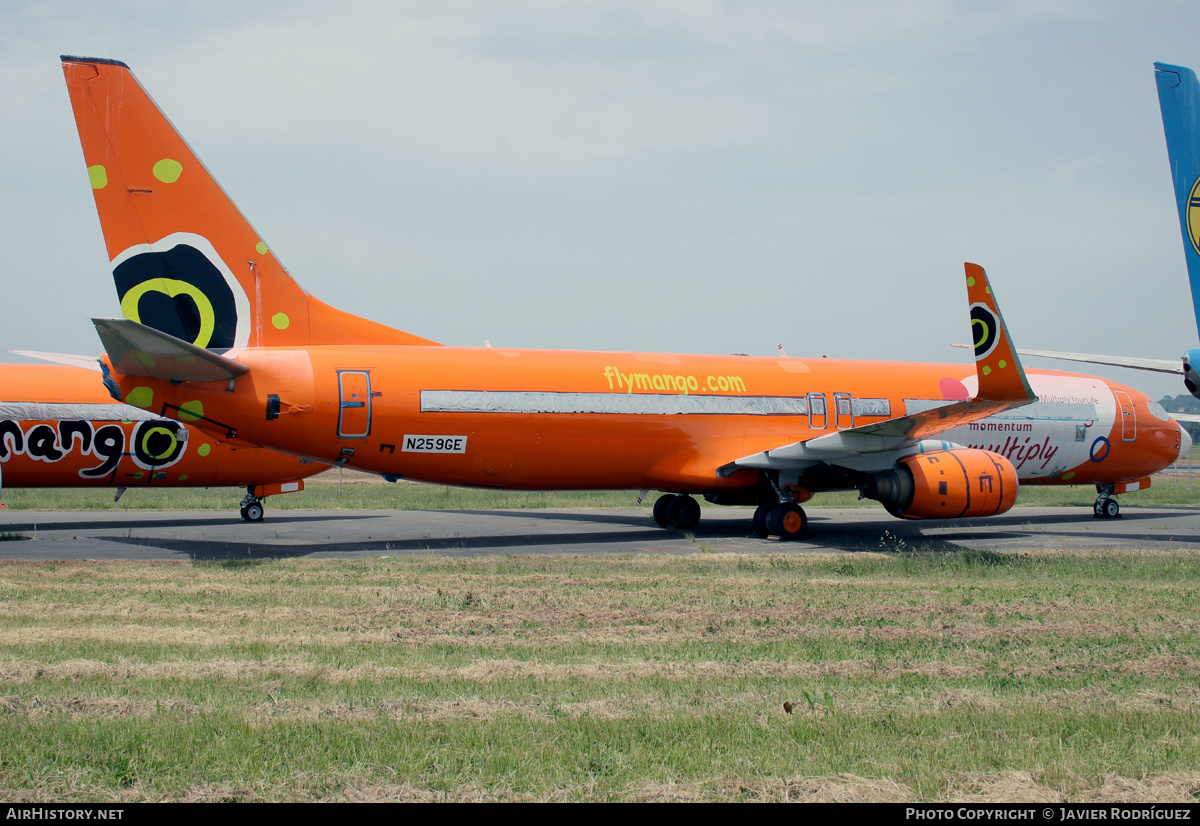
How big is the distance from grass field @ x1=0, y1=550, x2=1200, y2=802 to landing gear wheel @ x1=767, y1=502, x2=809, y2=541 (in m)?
5.97

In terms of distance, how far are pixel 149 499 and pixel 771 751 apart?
95.4 feet

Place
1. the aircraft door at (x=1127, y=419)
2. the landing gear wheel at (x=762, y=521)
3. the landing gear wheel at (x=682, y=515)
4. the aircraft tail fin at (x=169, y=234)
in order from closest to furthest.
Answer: the aircraft tail fin at (x=169, y=234) < the landing gear wheel at (x=762, y=521) < the landing gear wheel at (x=682, y=515) < the aircraft door at (x=1127, y=419)

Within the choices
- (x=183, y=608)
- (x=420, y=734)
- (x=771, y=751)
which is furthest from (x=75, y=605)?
(x=771, y=751)

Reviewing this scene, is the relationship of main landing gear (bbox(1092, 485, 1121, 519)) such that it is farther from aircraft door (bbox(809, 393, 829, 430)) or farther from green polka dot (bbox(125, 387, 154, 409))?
green polka dot (bbox(125, 387, 154, 409))

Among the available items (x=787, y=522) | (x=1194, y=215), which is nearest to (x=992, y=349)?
(x=1194, y=215)

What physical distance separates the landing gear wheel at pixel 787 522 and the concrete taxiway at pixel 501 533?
0.81 feet

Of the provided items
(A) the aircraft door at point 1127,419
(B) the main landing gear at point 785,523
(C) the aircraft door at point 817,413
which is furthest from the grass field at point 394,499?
(B) the main landing gear at point 785,523

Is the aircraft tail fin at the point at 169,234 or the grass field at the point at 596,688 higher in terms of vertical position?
the aircraft tail fin at the point at 169,234

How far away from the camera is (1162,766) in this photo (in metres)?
4.84

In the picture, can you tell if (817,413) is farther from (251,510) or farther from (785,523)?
(251,510)

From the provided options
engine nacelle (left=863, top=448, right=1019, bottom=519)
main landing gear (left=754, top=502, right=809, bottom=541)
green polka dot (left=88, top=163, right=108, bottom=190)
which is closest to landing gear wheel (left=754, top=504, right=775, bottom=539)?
main landing gear (left=754, top=502, right=809, bottom=541)

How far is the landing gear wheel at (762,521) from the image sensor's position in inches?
715

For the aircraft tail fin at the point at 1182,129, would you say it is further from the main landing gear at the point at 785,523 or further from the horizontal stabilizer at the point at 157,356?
the horizontal stabilizer at the point at 157,356
